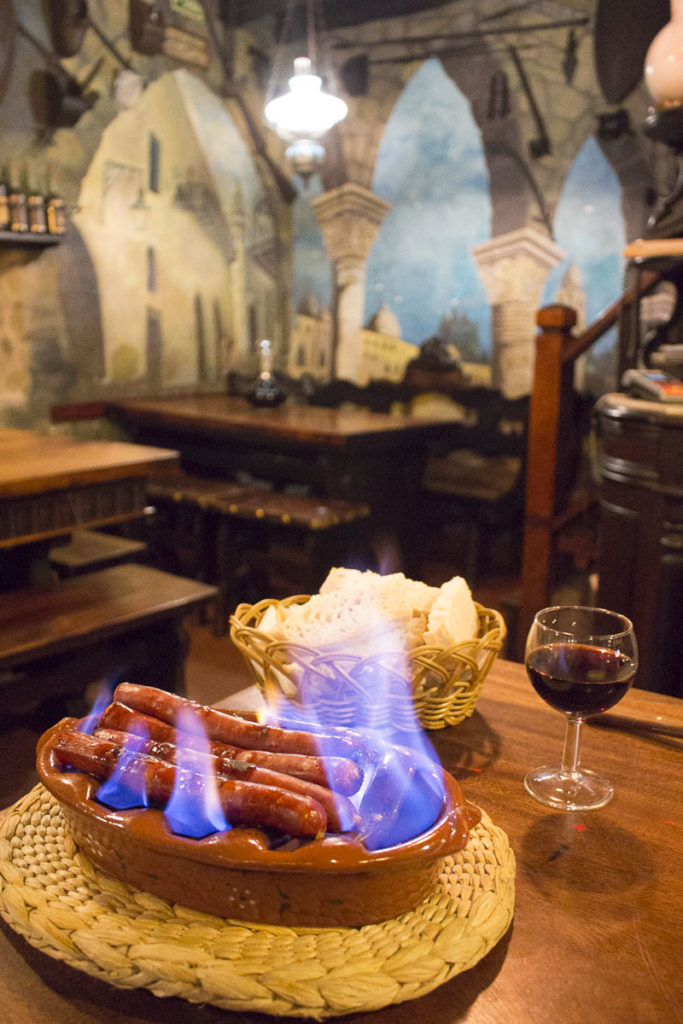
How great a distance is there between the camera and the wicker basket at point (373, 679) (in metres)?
1.18

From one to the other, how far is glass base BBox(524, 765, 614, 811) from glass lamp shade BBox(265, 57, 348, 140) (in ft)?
15.2

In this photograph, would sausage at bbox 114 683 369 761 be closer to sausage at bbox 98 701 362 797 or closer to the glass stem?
sausage at bbox 98 701 362 797

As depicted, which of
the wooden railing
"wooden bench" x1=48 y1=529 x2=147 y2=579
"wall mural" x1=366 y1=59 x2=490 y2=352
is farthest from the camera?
"wall mural" x1=366 y1=59 x2=490 y2=352

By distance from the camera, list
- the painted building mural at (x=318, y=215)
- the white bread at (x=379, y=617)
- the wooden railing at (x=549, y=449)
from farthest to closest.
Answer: the painted building mural at (x=318, y=215)
the wooden railing at (x=549, y=449)
the white bread at (x=379, y=617)

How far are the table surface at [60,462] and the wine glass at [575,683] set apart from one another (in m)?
1.88

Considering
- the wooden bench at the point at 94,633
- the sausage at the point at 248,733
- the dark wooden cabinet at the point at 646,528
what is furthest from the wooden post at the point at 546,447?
the sausage at the point at 248,733

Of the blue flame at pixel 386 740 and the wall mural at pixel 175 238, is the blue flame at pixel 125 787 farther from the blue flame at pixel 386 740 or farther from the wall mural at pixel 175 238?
the wall mural at pixel 175 238

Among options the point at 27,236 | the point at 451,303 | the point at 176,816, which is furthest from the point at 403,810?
the point at 451,303

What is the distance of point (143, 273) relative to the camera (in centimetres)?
592

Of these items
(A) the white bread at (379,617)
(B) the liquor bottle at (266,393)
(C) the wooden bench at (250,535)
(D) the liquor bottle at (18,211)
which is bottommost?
(C) the wooden bench at (250,535)

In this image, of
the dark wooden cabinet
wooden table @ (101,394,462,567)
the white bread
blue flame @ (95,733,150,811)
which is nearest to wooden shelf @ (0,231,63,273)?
wooden table @ (101,394,462,567)

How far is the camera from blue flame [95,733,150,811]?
32.4 inches

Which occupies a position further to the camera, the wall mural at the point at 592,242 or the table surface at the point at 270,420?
the wall mural at the point at 592,242

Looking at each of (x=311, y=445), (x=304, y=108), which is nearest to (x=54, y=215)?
(x=304, y=108)
